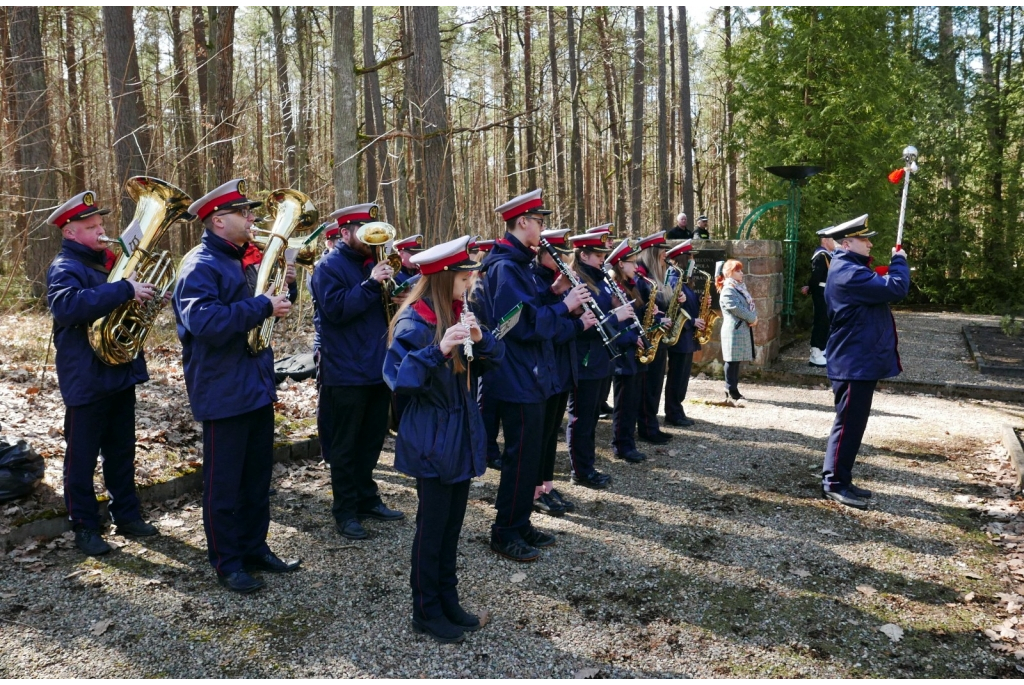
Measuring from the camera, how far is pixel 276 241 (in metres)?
4.73

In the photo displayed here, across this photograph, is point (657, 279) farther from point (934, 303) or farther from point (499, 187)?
point (934, 303)

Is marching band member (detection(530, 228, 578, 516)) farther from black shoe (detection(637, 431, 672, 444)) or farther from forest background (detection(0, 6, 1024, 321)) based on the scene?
forest background (detection(0, 6, 1024, 321))

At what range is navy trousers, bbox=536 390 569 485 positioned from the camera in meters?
5.38

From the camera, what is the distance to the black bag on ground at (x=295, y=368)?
363 inches

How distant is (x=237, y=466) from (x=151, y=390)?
4046 mm

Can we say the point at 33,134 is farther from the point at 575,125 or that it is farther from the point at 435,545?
the point at 575,125

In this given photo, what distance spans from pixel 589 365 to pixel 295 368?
462 centimetres

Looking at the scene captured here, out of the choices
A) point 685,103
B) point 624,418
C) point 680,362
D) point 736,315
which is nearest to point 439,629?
point 624,418

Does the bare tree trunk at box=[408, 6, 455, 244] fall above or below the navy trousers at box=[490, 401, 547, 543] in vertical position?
above

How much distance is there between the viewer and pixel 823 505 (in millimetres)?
6027

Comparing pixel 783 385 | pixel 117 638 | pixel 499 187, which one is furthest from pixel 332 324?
pixel 499 187

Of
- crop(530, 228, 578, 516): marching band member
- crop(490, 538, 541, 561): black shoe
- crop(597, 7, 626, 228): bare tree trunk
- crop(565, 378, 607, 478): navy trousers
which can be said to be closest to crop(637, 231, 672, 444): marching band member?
crop(565, 378, 607, 478): navy trousers

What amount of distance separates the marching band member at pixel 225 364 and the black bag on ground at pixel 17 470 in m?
1.59

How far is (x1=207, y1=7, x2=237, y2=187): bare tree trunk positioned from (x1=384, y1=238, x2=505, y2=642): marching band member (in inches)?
403
